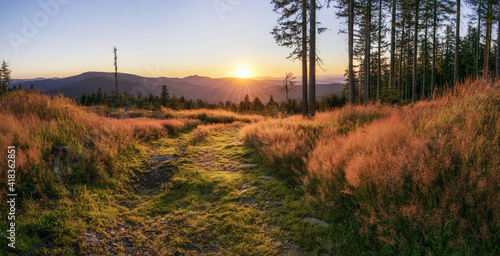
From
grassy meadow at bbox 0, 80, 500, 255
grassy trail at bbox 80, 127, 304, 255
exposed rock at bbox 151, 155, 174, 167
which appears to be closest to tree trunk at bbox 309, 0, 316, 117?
grassy meadow at bbox 0, 80, 500, 255

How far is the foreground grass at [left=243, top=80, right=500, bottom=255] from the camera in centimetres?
222

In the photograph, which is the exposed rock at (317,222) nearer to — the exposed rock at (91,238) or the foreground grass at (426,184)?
the foreground grass at (426,184)

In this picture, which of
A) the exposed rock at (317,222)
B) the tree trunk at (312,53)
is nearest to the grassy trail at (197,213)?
the exposed rock at (317,222)

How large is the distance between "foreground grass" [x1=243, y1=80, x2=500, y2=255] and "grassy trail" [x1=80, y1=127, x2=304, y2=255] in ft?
2.93

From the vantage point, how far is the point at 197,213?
3.90 metres

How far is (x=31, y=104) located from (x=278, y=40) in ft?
47.5

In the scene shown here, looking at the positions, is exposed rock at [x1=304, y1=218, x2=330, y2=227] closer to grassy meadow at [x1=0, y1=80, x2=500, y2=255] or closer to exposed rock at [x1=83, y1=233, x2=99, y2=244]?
grassy meadow at [x1=0, y1=80, x2=500, y2=255]

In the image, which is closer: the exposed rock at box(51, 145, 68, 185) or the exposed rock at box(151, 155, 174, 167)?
the exposed rock at box(51, 145, 68, 185)

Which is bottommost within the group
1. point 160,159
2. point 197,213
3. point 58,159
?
point 197,213

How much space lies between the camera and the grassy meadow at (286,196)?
2.41m

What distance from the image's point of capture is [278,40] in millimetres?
16266

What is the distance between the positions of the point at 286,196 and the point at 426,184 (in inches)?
88.2

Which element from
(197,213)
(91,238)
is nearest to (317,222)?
(197,213)

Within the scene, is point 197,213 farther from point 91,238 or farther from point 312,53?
point 312,53
